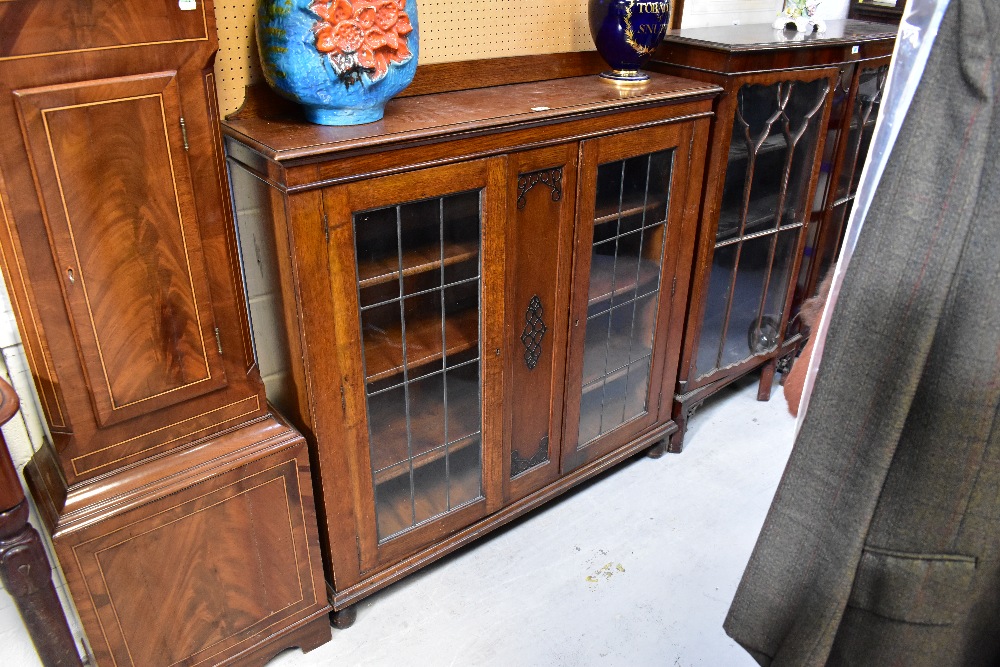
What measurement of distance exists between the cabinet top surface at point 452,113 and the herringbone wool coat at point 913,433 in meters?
0.98

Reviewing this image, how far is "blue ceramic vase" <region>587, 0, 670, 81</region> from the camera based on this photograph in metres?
1.92

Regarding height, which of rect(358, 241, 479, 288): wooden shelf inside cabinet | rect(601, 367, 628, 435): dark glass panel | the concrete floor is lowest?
the concrete floor

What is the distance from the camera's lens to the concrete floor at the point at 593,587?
73.3 inches

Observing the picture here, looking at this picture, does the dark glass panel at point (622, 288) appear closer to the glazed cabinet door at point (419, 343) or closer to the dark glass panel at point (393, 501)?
the glazed cabinet door at point (419, 343)

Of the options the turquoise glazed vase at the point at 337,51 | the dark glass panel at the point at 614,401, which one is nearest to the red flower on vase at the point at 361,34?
the turquoise glazed vase at the point at 337,51

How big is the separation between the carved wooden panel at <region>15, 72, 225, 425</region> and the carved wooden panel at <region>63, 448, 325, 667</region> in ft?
0.73

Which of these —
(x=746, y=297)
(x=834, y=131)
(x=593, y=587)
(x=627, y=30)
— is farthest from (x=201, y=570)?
(x=834, y=131)

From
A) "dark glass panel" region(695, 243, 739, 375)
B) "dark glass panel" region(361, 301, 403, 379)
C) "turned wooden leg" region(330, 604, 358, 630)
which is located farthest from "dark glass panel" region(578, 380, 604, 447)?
"turned wooden leg" region(330, 604, 358, 630)

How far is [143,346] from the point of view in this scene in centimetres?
139

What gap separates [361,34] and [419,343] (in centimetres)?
67

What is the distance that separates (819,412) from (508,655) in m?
1.33

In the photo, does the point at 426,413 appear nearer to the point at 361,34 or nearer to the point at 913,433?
the point at 361,34

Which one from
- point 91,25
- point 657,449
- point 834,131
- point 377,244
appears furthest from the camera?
point 657,449

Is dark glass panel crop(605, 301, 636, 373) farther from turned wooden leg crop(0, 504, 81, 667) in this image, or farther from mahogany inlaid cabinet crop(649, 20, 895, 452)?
turned wooden leg crop(0, 504, 81, 667)
